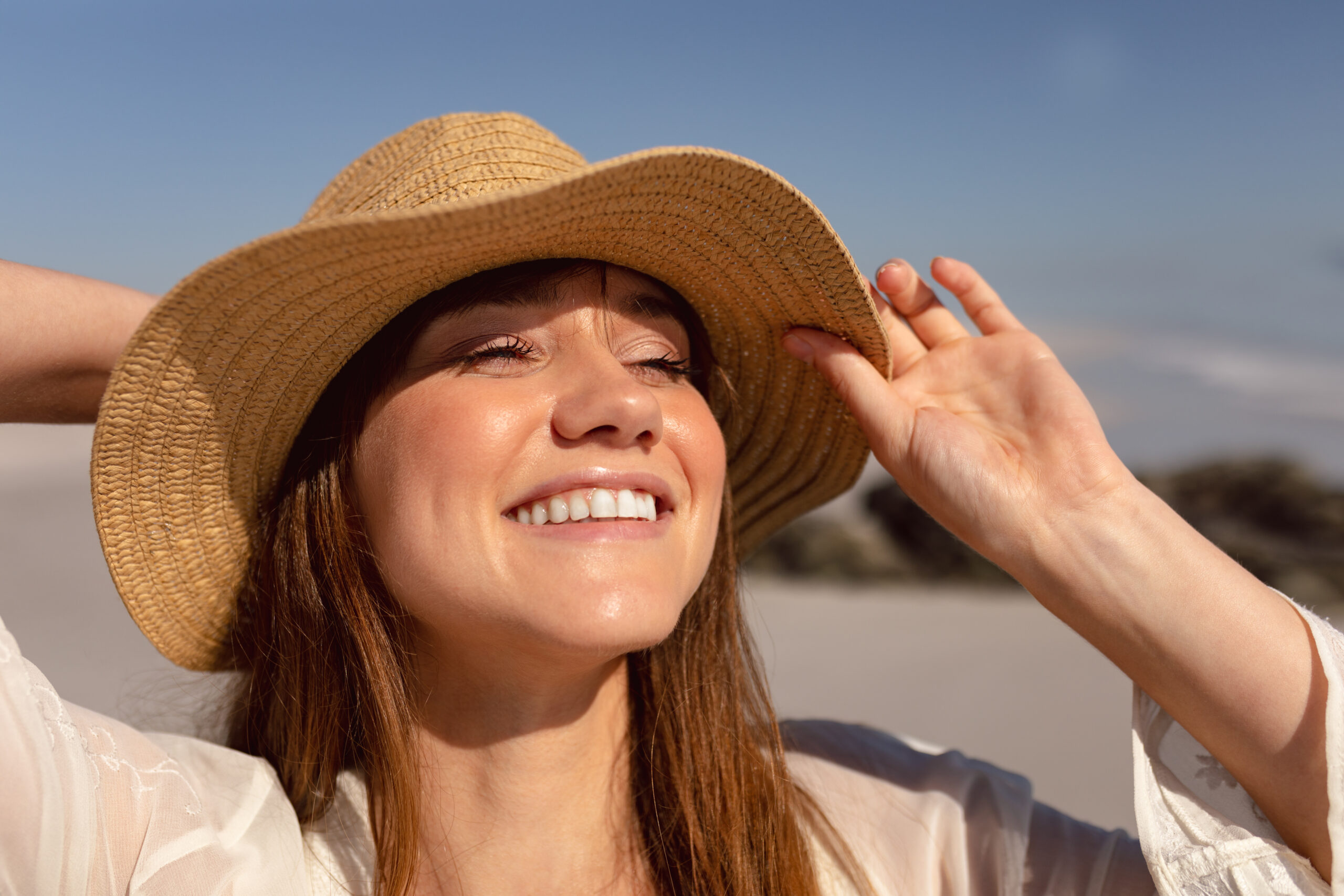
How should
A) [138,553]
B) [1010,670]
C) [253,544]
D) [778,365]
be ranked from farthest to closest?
[1010,670], [778,365], [253,544], [138,553]

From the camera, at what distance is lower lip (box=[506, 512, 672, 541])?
1665mm

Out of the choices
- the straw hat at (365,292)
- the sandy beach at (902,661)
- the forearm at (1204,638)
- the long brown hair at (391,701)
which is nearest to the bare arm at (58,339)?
the straw hat at (365,292)

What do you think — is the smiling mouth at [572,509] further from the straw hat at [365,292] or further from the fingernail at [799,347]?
the fingernail at [799,347]

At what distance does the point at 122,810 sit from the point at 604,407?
0.99 meters

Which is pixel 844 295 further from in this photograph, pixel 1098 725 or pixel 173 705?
pixel 1098 725

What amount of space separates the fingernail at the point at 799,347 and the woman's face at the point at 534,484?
16.0 inches

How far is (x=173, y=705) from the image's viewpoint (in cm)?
250

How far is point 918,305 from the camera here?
2234 millimetres

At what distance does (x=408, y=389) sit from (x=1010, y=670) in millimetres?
5029

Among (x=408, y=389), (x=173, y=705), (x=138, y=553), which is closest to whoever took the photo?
(x=408, y=389)

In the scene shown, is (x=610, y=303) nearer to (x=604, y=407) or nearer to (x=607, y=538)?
(x=604, y=407)

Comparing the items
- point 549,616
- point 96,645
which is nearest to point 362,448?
point 549,616

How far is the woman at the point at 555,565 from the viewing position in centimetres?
160

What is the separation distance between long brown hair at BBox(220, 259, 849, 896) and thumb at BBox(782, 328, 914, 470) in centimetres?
25
